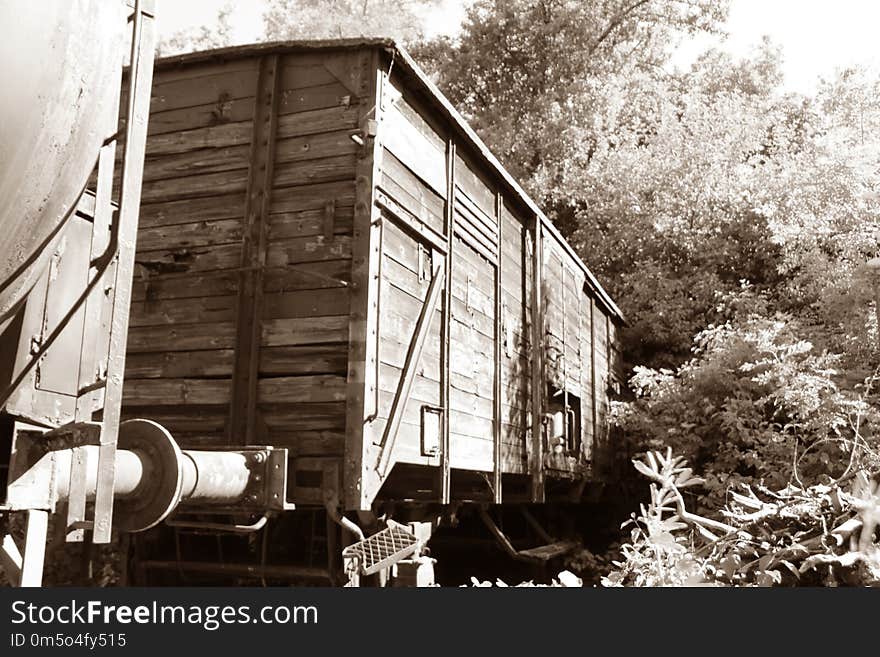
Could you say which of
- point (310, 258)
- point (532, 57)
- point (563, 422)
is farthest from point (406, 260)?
point (532, 57)

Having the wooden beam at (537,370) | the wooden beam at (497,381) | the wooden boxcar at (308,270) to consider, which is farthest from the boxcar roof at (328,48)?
the wooden beam at (537,370)

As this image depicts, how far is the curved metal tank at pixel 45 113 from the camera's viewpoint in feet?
8.03

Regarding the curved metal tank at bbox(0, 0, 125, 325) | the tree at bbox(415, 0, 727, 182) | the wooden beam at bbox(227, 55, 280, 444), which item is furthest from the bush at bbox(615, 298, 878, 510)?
the tree at bbox(415, 0, 727, 182)

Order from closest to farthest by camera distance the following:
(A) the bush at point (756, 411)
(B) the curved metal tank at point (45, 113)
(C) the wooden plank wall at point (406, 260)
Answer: (B) the curved metal tank at point (45, 113)
(C) the wooden plank wall at point (406, 260)
(A) the bush at point (756, 411)

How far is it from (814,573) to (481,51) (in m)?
18.7

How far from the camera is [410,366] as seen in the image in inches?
231

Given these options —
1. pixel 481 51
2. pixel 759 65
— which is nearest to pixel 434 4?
pixel 481 51

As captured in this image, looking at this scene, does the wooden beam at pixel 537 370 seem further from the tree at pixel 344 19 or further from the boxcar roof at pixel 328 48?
the tree at pixel 344 19

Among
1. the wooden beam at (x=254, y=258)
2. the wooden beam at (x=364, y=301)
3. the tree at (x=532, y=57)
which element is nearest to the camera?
the wooden beam at (x=364, y=301)

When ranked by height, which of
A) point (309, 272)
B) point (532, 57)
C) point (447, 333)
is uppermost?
point (532, 57)

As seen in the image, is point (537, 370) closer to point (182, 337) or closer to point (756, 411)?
point (756, 411)

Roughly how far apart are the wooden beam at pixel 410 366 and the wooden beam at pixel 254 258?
0.89 m

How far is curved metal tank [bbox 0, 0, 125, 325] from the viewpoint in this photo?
2.45 meters

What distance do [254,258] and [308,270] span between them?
432 mm
